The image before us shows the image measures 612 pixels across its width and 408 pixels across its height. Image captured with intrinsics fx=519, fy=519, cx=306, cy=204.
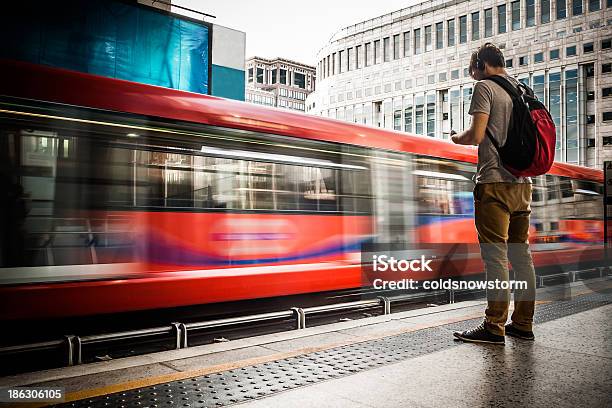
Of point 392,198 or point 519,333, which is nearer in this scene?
point 519,333

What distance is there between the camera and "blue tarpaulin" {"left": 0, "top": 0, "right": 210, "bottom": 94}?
11578mm

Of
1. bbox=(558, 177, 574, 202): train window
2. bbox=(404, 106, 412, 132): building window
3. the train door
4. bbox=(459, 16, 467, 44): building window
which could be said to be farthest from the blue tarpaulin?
bbox=(404, 106, 412, 132): building window

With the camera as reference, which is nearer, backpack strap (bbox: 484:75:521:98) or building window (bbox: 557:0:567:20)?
backpack strap (bbox: 484:75:521:98)

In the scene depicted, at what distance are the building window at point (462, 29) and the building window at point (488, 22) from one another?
244cm

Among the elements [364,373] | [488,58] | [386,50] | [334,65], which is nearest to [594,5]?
[386,50]

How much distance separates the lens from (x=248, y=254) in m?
6.28

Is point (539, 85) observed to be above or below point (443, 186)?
above

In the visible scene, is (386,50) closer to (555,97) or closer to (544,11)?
(544,11)

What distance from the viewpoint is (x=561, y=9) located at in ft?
164

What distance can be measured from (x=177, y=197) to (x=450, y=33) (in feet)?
191

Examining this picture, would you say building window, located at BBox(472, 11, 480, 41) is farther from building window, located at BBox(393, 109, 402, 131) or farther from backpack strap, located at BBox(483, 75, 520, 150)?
backpack strap, located at BBox(483, 75, 520, 150)

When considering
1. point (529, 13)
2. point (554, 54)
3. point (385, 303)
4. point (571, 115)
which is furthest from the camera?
point (529, 13)

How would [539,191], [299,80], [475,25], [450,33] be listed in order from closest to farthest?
[539,191] → [475,25] → [450,33] → [299,80]

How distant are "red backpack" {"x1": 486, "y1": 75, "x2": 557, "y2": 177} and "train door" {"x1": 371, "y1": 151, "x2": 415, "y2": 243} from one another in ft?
12.9
